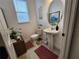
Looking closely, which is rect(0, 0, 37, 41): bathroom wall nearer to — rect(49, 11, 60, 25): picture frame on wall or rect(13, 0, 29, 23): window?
rect(13, 0, 29, 23): window

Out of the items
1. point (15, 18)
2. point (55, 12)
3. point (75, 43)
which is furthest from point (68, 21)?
point (15, 18)

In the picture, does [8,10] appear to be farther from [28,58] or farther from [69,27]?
[69,27]

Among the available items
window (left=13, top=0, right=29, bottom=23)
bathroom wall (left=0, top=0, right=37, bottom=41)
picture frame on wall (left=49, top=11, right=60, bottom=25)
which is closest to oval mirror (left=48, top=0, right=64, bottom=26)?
picture frame on wall (left=49, top=11, right=60, bottom=25)

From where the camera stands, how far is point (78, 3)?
94 centimetres

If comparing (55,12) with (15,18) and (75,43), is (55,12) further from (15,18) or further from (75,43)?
(15,18)

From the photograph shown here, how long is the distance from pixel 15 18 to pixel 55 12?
1739mm

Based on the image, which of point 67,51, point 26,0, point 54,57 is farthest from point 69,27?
point 26,0

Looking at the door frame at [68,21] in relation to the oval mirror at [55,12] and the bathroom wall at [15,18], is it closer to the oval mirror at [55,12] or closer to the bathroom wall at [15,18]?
the oval mirror at [55,12]

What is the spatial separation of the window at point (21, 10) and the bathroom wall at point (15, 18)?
192mm

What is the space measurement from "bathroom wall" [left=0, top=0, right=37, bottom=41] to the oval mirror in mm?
1117

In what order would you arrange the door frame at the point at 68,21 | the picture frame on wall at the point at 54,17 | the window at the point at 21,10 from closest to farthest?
the door frame at the point at 68,21
the picture frame on wall at the point at 54,17
the window at the point at 21,10

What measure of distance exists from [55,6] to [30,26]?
1.67 metres

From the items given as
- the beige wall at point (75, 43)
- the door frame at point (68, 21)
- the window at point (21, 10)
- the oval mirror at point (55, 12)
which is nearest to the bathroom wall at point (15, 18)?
the window at point (21, 10)

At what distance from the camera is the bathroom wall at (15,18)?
8.10ft
